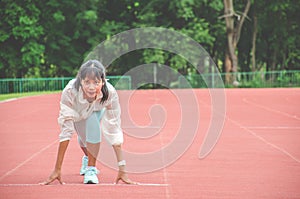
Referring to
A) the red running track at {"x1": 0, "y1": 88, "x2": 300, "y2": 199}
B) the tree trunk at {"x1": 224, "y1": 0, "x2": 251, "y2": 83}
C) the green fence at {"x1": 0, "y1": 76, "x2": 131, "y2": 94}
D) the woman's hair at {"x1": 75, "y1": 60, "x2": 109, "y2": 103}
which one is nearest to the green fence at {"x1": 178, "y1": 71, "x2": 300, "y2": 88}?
the tree trunk at {"x1": 224, "y1": 0, "x2": 251, "y2": 83}

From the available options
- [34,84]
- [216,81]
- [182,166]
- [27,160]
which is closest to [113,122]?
[182,166]

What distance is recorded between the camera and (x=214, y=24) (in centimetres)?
4625

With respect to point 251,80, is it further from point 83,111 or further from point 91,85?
point 91,85

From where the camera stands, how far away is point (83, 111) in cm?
625

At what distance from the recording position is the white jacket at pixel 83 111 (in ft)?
19.9

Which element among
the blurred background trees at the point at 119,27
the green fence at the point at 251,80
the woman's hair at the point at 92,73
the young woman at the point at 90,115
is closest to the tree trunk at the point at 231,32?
the blurred background trees at the point at 119,27

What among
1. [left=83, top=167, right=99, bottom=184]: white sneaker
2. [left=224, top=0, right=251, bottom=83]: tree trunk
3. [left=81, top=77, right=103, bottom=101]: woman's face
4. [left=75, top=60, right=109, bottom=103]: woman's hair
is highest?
[left=224, top=0, right=251, bottom=83]: tree trunk

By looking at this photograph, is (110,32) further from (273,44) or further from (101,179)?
(101,179)

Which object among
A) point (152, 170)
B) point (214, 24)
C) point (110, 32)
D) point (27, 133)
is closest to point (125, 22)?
point (110, 32)

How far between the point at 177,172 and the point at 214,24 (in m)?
39.8

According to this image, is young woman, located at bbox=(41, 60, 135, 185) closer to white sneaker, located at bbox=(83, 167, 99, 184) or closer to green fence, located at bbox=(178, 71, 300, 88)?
white sneaker, located at bbox=(83, 167, 99, 184)

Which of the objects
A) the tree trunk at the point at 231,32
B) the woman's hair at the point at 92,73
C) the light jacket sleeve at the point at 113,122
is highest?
the tree trunk at the point at 231,32

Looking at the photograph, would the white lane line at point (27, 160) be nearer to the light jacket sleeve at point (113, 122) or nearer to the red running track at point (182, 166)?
the red running track at point (182, 166)

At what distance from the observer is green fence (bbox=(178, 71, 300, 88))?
3962 centimetres
